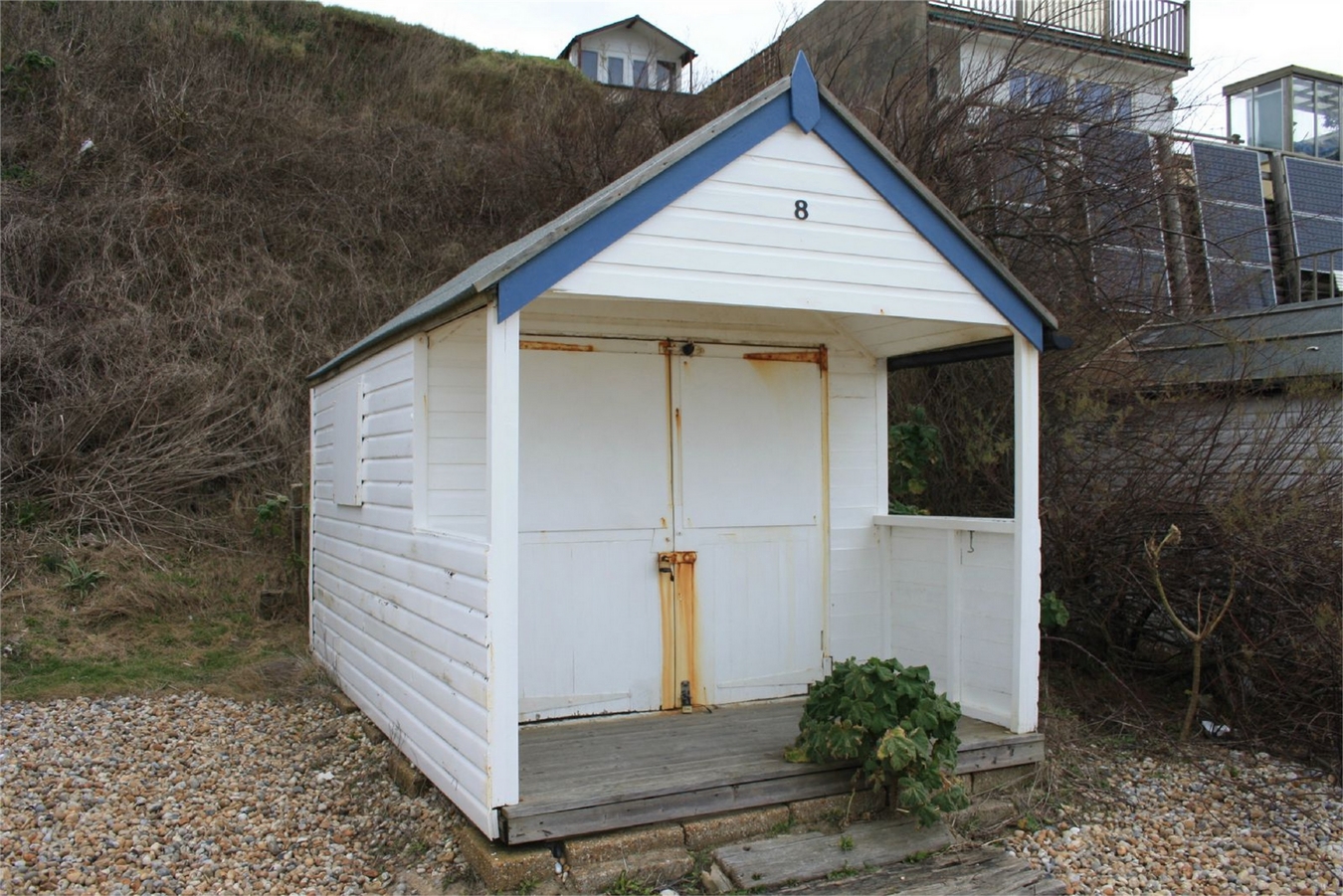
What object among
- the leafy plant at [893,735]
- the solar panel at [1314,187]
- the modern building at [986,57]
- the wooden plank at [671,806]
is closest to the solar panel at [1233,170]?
the modern building at [986,57]

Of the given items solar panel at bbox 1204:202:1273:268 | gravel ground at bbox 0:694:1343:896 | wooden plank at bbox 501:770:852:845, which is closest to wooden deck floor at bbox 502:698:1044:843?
wooden plank at bbox 501:770:852:845

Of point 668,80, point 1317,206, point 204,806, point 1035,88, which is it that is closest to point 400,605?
point 204,806

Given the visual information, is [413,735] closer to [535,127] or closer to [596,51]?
[535,127]

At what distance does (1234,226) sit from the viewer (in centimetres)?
1150

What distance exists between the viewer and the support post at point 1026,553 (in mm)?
5285

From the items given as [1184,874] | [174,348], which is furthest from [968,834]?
[174,348]

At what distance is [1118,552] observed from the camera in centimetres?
675

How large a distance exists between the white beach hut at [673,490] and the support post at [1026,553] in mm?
19

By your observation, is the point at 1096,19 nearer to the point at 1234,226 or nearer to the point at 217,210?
the point at 1234,226

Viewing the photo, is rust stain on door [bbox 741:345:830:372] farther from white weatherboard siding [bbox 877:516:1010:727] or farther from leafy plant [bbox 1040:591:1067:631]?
leafy plant [bbox 1040:591:1067:631]

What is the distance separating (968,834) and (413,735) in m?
2.77

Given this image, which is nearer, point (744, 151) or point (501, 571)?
point (501, 571)

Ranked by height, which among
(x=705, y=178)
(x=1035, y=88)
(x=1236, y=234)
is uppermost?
(x=1035, y=88)

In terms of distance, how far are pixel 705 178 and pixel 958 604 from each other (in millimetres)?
2863
